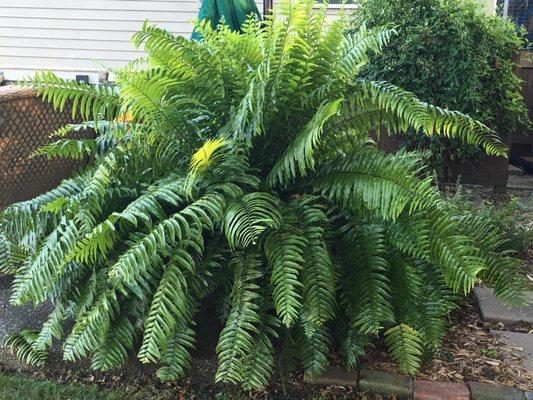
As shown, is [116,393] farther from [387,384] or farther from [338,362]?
[387,384]

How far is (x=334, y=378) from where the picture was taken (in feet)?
9.05

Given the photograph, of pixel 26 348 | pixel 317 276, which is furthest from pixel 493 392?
pixel 26 348

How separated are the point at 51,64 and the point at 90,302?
692cm

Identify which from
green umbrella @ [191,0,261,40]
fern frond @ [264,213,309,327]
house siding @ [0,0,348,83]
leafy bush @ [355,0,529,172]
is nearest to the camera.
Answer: fern frond @ [264,213,309,327]

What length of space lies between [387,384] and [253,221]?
1.02 metres

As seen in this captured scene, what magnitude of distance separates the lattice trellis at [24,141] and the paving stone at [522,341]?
2.90 m

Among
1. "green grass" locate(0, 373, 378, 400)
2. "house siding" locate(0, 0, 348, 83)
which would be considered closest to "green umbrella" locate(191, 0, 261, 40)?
"green grass" locate(0, 373, 378, 400)

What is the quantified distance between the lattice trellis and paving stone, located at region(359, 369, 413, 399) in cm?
236

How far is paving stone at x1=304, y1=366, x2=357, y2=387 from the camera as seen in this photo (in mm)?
2742

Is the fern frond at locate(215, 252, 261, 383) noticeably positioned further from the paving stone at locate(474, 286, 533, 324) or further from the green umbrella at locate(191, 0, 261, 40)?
the green umbrella at locate(191, 0, 261, 40)

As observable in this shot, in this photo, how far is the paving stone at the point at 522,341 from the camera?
2.89m

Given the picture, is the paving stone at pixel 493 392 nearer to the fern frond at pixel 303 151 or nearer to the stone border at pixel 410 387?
the stone border at pixel 410 387

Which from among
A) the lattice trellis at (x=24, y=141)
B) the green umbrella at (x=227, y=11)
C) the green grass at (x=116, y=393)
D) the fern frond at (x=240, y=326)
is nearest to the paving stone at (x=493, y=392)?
the green grass at (x=116, y=393)

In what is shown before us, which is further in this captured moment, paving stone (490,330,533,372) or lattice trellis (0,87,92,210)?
lattice trellis (0,87,92,210)
